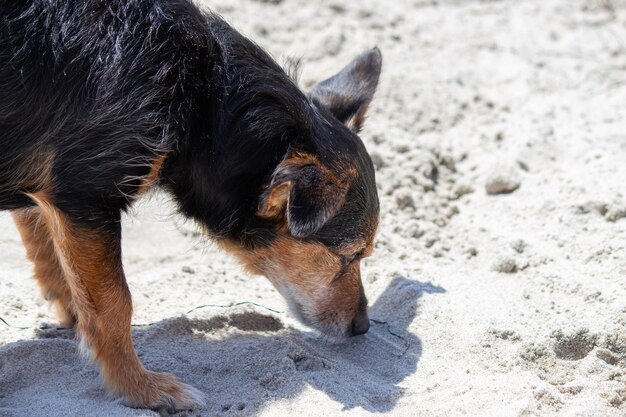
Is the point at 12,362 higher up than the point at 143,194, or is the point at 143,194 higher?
the point at 143,194

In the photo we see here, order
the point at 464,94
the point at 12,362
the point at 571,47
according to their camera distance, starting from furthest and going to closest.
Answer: the point at 571,47, the point at 464,94, the point at 12,362

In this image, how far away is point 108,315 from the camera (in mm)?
4695

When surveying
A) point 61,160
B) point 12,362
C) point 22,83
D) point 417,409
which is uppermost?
point 22,83

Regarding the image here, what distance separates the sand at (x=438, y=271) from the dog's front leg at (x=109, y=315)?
10 cm

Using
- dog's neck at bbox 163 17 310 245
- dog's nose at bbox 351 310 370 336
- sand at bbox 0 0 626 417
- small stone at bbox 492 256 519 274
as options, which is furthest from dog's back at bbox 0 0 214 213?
small stone at bbox 492 256 519 274

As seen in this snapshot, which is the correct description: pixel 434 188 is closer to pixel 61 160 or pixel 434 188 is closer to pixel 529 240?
pixel 529 240

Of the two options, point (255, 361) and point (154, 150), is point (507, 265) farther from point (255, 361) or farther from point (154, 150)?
point (154, 150)

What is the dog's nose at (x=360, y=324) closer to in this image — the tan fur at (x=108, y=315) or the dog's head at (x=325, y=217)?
the dog's head at (x=325, y=217)

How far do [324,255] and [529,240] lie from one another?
176cm

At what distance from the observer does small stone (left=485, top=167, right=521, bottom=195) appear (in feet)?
22.5

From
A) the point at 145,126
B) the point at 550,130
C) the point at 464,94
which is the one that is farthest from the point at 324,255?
the point at 464,94

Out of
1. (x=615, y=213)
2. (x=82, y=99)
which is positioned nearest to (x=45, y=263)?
(x=82, y=99)

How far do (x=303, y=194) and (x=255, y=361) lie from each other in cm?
111

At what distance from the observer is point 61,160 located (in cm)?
450
